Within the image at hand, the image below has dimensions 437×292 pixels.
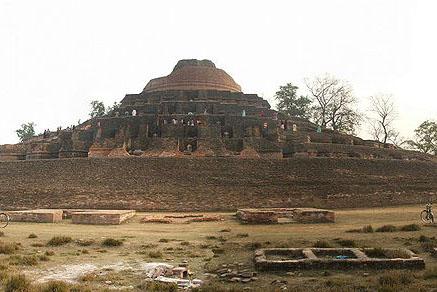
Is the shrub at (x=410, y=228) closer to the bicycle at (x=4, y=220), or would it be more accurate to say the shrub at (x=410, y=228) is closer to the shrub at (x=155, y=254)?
the shrub at (x=155, y=254)

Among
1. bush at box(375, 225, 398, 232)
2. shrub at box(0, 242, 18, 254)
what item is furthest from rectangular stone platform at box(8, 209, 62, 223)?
bush at box(375, 225, 398, 232)

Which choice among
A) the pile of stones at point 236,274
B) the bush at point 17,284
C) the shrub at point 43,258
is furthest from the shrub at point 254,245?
the bush at point 17,284

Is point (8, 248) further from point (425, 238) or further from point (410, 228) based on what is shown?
point (410, 228)

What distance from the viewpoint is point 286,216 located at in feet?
53.6

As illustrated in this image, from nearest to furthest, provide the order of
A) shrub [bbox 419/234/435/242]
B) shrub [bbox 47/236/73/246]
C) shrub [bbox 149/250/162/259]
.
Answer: shrub [bbox 149/250/162/259] → shrub [bbox 419/234/435/242] → shrub [bbox 47/236/73/246]

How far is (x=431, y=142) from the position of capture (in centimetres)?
3888

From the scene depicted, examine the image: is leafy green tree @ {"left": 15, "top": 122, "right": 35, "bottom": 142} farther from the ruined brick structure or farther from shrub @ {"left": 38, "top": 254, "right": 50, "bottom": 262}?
shrub @ {"left": 38, "top": 254, "right": 50, "bottom": 262}

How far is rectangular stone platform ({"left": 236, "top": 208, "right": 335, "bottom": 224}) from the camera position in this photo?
15.9 meters

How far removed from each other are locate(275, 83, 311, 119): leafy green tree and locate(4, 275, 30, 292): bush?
126 feet

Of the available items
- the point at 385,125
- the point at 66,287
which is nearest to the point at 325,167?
the point at 66,287

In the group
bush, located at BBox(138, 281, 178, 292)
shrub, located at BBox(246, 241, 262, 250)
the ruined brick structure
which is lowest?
bush, located at BBox(138, 281, 178, 292)

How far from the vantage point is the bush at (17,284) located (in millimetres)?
6671

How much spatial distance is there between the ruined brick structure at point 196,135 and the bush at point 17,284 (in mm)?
18181

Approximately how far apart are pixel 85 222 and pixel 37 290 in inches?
394
